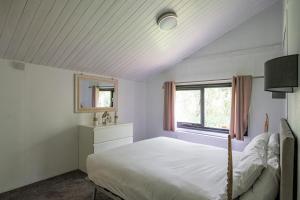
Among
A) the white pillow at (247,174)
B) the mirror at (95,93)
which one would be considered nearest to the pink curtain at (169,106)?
the mirror at (95,93)

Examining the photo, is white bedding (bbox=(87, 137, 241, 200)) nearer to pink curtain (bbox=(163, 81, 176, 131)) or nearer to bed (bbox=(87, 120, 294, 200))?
bed (bbox=(87, 120, 294, 200))

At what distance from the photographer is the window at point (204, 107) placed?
362cm

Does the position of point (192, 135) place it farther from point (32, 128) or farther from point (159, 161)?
point (32, 128)

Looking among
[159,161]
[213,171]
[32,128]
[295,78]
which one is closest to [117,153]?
[159,161]

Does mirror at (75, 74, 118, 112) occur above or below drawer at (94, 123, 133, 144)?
above

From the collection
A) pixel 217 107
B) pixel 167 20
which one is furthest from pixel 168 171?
pixel 217 107

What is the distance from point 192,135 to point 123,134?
1.51m

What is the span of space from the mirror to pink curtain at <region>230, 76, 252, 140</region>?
8.24 ft

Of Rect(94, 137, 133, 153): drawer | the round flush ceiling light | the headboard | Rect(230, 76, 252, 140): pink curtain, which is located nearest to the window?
Rect(230, 76, 252, 140): pink curtain

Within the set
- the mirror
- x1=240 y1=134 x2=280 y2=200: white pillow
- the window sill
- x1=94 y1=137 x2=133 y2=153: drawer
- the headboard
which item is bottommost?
x1=94 y1=137 x2=133 y2=153: drawer

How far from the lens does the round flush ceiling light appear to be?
2459mm

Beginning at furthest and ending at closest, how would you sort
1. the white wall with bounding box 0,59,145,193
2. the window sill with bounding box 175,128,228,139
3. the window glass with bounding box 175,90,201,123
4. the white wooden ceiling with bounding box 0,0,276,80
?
the window glass with bounding box 175,90,201,123 → the window sill with bounding box 175,128,228,139 → the white wall with bounding box 0,59,145,193 → the white wooden ceiling with bounding box 0,0,276,80

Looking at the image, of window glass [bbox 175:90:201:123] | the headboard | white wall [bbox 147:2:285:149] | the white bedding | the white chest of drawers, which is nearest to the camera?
the headboard

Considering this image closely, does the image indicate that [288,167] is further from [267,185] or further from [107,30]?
[107,30]
